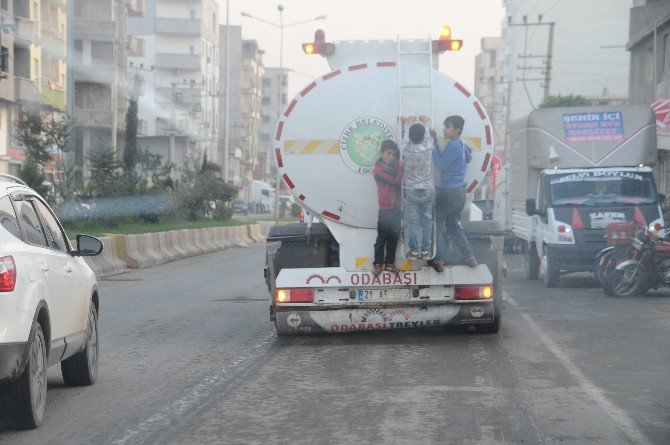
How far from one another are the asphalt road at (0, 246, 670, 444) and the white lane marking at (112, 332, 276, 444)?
13 mm

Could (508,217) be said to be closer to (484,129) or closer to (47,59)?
(484,129)

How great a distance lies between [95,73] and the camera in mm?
68062

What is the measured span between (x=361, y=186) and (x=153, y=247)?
19.0 metres

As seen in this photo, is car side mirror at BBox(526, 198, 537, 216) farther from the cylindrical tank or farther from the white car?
the white car

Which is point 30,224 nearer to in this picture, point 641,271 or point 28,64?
point 641,271

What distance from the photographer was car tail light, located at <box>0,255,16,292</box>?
705 cm

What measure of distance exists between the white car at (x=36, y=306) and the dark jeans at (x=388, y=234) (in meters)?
3.56

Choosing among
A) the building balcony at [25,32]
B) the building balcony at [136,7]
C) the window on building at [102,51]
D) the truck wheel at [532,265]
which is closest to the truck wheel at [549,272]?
the truck wheel at [532,265]

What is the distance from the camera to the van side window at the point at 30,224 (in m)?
8.04

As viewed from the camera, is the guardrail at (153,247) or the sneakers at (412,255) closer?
the sneakers at (412,255)

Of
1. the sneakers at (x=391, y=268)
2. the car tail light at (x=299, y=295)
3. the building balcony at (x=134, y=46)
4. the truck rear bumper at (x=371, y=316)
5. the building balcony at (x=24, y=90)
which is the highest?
the building balcony at (x=134, y=46)

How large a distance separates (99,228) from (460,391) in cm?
2562

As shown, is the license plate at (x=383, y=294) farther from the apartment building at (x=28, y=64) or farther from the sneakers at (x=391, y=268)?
the apartment building at (x=28, y=64)

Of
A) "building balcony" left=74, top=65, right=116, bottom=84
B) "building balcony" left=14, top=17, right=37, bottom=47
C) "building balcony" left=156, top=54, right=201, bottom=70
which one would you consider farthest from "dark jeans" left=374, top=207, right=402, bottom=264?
"building balcony" left=156, top=54, right=201, bottom=70
